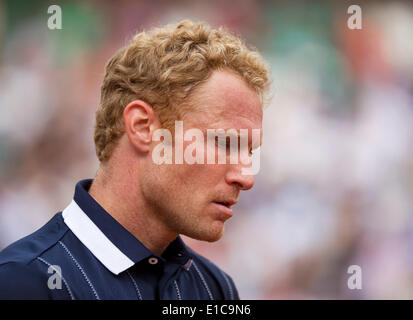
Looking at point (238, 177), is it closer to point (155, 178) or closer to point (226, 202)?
point (226, 202)

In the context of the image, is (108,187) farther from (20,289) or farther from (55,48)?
(55,48)

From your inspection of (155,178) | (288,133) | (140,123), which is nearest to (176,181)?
(155,178)

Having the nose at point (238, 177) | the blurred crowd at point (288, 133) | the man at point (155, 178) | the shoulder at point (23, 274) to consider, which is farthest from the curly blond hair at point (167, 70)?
the blurred crowd at point (288, 133)

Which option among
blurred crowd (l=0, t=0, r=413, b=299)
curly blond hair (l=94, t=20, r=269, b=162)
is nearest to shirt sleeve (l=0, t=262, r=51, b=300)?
curly blond hair (l=94, t=20, r=269, b=162)

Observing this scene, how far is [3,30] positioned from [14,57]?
25 cm

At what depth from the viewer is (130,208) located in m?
1.18

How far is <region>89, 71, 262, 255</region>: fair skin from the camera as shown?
117 centimetres

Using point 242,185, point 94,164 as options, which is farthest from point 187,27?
point 94,164

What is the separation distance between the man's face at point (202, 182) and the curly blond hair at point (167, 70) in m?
0.05

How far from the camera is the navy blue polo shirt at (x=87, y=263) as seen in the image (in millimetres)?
1004

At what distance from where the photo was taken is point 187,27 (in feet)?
4.21

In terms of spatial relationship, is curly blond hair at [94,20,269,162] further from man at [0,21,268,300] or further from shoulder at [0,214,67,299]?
shoulder at [0,214,67,299]

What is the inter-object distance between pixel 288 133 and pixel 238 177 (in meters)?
2.56

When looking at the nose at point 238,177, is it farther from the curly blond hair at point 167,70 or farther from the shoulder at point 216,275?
the shoulder at point 216,275
